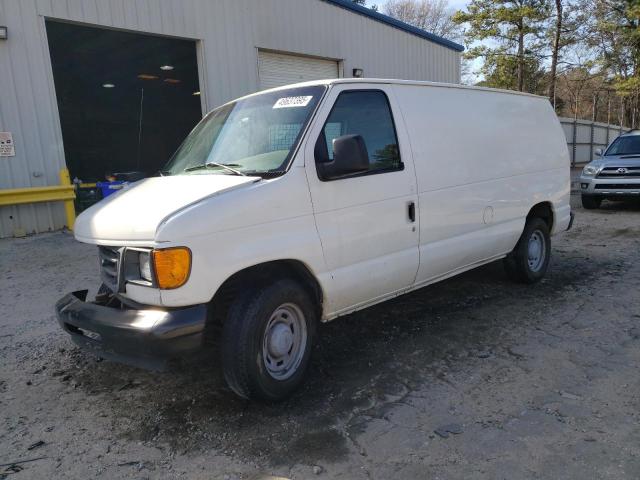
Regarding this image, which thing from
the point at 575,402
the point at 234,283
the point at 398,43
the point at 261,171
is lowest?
the point at 575,402

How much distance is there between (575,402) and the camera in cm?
325

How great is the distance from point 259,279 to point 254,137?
114cm

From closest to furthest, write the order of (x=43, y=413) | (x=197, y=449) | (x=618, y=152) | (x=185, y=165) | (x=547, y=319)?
(x=197, y=449) → (x=43, y=413) → (x=185, y=165) → (x=547, y=319) → (x=618, y=152)

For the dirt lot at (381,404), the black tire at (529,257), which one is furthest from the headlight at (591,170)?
the dirt lot at (381,404)

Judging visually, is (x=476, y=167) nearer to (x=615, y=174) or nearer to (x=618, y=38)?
(x=615, y=174)

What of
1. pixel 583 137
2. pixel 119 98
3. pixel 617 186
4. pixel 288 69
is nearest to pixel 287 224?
pixel 288 69

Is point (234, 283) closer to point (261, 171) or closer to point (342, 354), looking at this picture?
point (261, 171)

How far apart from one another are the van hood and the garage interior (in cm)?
Result: 959

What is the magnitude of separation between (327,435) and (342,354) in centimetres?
116

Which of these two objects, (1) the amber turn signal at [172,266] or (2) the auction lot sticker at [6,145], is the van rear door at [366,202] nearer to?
(1) the amber turn signal at [172,266]

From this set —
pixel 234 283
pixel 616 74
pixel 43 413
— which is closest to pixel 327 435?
pixel 234 283

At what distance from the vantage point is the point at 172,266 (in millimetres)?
2840

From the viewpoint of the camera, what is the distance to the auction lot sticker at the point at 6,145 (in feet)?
26.6

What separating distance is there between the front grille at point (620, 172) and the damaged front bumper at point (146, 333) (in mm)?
11551
